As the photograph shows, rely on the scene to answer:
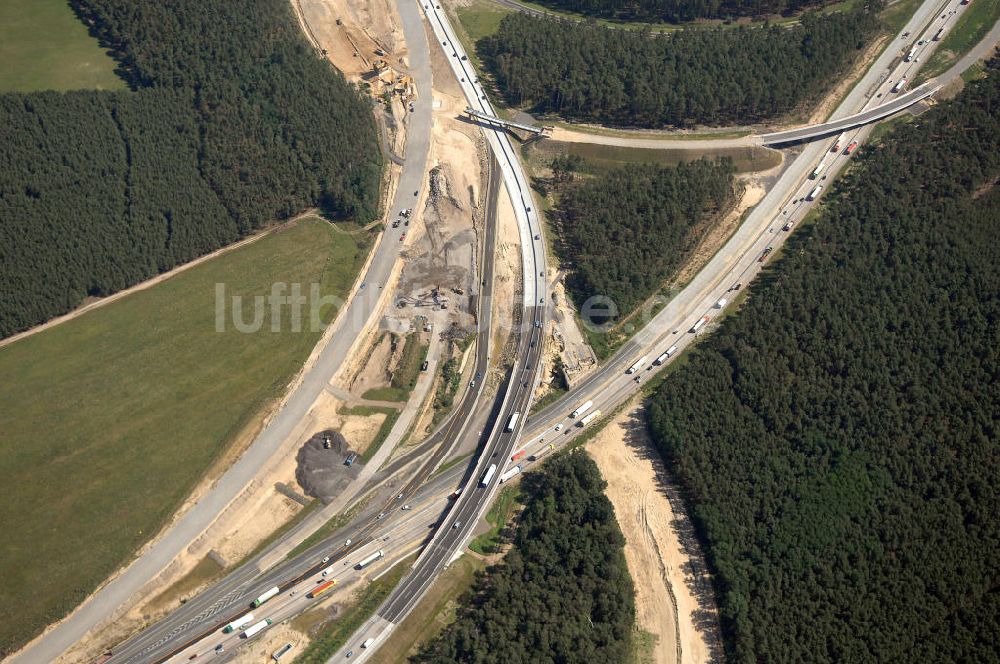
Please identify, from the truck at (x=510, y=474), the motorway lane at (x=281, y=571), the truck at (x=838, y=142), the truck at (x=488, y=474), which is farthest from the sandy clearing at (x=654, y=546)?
the truck at (x=838, y=142)

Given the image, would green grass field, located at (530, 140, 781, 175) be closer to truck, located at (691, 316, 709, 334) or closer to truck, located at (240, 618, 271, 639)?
truck, located at (691, 316, 709, 334)

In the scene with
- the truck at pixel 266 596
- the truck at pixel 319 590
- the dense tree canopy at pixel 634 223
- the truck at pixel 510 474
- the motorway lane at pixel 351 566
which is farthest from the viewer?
the dense tree canopy at pixel 634 223

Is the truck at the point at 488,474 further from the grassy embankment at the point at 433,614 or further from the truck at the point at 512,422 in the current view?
the grassy embankment at the point at 433,614

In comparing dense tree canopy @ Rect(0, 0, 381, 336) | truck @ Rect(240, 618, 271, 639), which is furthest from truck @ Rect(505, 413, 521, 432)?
dense tree canopy @ Rect(0, 0, 381, 336)

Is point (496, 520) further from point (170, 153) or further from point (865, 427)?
point (170, 153)

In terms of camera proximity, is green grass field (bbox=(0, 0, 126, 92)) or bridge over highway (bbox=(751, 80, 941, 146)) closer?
green grass field (bbox=(0, 0, 126, 92))

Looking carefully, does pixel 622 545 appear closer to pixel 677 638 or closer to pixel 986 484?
pixel 677 638

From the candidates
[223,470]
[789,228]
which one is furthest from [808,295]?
[223,470]
